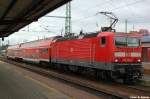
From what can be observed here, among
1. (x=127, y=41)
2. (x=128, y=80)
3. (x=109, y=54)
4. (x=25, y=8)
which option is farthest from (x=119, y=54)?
(x=25, y=8)

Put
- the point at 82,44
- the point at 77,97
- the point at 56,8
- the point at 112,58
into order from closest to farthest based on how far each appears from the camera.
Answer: the point at 77,97, the point at 112,58, the point at 56,8, the point at 82,44

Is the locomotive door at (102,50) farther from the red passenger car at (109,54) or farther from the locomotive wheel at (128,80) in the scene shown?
the locomotive wheel at (128,80)

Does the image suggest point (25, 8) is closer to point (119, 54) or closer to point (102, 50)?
point (102, 50)

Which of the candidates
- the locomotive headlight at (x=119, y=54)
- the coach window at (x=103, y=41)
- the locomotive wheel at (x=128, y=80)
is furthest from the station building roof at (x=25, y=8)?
the locomotive wheel at (x=128, y=80)

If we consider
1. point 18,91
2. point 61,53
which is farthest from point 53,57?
point 18,91

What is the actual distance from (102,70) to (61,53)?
942 cm

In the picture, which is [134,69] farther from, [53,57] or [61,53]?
Result: [53,57]

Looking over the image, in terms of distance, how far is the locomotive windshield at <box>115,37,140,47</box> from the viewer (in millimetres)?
20902

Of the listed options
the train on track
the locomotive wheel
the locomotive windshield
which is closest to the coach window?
the train on track

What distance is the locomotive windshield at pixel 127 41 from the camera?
2090 cm

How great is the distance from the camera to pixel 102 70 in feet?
71.6

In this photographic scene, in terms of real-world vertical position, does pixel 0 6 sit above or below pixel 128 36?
above

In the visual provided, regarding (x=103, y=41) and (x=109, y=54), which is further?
(x=103, y=41)

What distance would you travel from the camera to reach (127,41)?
69.7 feet
